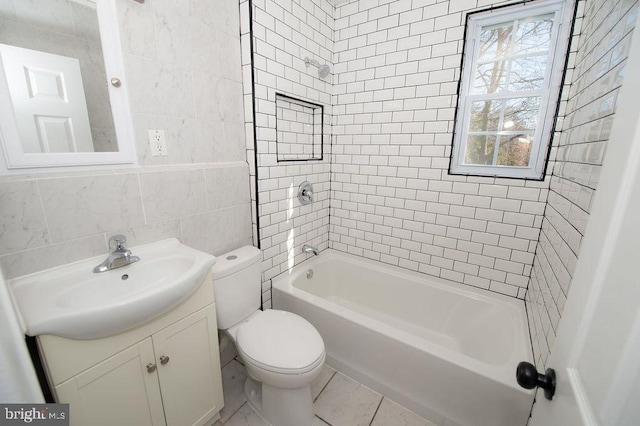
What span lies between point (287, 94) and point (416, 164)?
42.9 inches

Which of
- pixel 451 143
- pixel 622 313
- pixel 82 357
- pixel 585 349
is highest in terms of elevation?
pixel 451 143

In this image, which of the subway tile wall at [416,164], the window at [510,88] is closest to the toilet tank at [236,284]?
the subway tile wall at [416,164]

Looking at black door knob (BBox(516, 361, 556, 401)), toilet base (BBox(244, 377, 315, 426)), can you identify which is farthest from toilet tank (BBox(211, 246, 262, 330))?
black door knob (BBox(516, 361, 556, 401))

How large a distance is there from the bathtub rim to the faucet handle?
1022 mm

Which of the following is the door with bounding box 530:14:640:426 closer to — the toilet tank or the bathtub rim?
the bathtub rim

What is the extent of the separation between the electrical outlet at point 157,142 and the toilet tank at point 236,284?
2.17ft

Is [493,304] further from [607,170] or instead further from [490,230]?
[607,170]

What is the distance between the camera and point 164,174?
50.5 inches

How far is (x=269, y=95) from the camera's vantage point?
1.64m

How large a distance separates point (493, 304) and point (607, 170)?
61.4 inches

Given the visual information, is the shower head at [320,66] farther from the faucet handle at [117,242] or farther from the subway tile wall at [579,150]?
the faucet handle at [117,242]

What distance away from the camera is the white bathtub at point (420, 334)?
1.22 m

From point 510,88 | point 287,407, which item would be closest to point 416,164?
point 510,88

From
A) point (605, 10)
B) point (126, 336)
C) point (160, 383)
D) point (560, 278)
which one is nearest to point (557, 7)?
point (605, 10)
